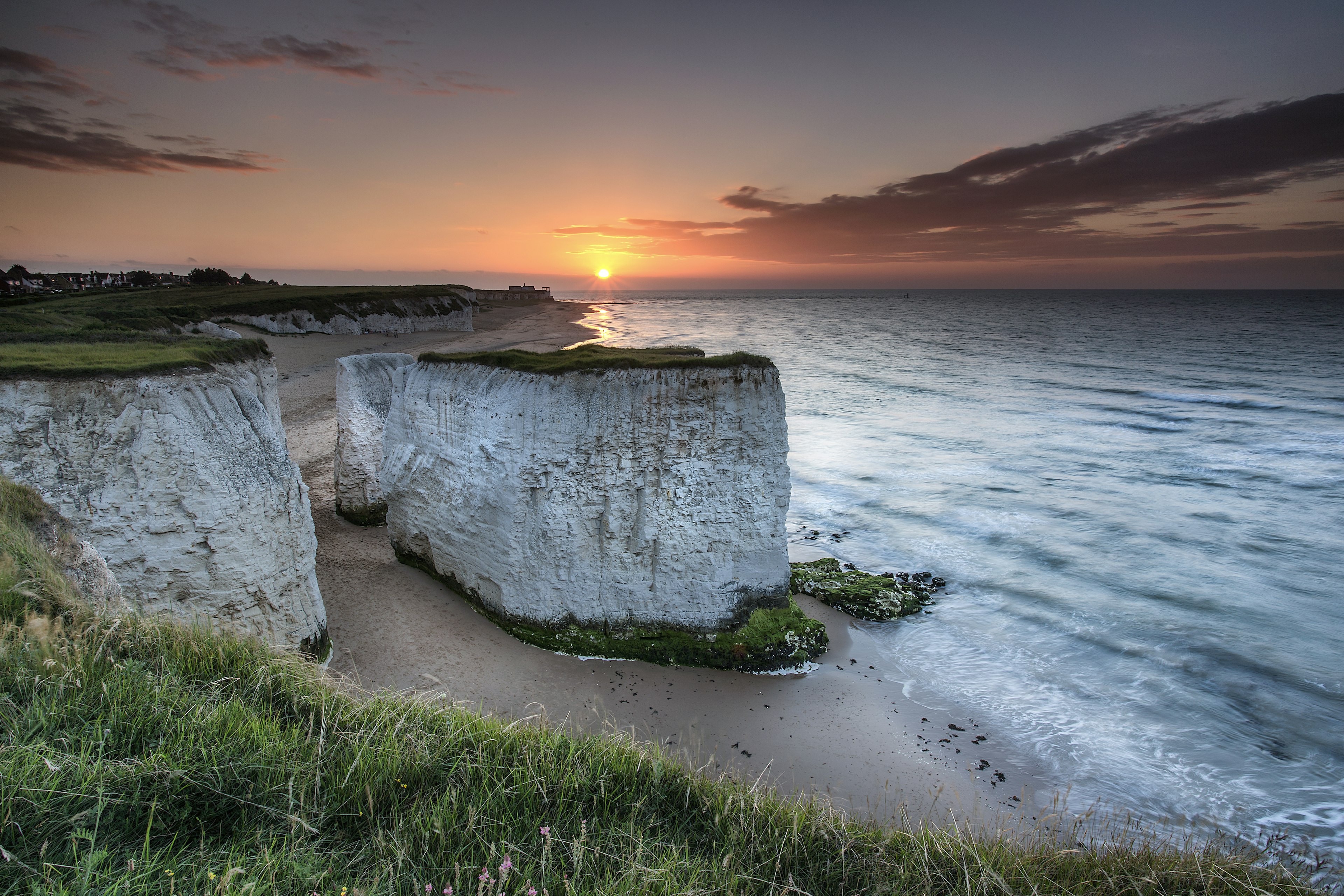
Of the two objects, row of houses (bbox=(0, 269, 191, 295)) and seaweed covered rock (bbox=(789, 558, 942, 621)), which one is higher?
row of houses (bbox=(0, 269, 191, 295))

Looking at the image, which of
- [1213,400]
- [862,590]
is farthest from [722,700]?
[1213,400]

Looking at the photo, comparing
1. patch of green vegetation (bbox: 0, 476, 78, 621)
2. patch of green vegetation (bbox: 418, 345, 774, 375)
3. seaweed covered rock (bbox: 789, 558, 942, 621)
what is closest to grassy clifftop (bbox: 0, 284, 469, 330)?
patch of green vegetation (bbox: 418, 345, 774, 375)

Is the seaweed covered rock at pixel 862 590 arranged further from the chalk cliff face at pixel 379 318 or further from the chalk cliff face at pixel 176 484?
the chalk cliff face at pixel 379 318

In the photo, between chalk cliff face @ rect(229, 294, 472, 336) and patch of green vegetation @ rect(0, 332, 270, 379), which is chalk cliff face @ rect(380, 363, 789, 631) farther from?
chalk cliff face @ rect(229, 294, 472, 336)

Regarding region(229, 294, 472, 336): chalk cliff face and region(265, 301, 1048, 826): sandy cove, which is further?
region(229, 294, 472, 336): chalk cliff face

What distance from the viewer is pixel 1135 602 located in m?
13.8

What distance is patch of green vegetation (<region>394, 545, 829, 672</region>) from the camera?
10117 mm

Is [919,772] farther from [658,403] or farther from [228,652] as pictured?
[228,652]

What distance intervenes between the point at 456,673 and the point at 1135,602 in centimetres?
1519

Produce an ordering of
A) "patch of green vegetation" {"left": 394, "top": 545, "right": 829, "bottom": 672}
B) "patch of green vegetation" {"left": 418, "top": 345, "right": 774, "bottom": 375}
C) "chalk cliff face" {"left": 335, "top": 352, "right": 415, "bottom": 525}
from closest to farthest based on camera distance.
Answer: "patch of green vegetation" {"left": 418, "top": 345, "right": 774, "bottom": 375} → "patch of green vegetation" {"left": 394, "top": 545, "right": 829, "bottom": 672} → "chalk cliff face" {"left": 335, "top": 352, "right": 415, "bottom": 525}

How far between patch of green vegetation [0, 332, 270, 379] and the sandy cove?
4785mm

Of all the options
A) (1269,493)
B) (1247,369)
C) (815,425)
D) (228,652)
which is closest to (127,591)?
(228,652)

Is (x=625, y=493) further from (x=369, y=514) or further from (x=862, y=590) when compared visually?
(x=369, y=514)

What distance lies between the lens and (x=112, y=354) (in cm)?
779
